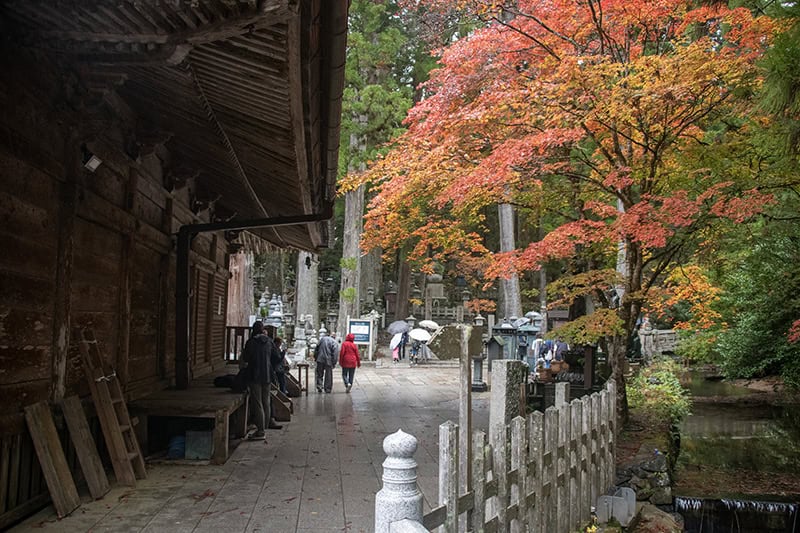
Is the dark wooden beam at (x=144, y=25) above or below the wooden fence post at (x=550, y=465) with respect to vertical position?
above

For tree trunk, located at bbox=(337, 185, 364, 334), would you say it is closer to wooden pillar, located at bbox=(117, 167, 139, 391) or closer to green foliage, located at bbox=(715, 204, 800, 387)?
green foliage, located at bbox=(715, 204, 800, 387)

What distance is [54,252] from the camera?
5398 mm

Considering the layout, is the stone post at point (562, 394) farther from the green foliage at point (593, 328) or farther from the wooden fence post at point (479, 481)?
the green foliage at point (593, 328)

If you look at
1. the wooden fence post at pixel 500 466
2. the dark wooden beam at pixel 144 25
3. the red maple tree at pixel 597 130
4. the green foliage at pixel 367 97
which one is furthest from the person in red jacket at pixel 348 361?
the dark wooden beam at pixel 144 25

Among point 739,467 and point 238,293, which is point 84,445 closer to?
point 739,467

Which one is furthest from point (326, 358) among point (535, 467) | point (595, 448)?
point (535, 467)

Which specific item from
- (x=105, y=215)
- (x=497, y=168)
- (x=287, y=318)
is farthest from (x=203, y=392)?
(x=287, y=318)

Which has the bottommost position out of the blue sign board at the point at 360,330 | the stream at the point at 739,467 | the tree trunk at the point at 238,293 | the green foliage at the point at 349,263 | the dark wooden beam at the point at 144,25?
the stream at the point at 739,467

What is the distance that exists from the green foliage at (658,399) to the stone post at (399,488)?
966cm

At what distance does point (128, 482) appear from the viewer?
6.00 m

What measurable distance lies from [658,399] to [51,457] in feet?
37.4

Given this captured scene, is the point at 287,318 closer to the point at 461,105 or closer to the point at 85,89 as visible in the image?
the point at 461,105

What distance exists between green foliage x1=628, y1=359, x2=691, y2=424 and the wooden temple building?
7546mm

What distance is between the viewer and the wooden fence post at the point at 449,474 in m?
3.33
